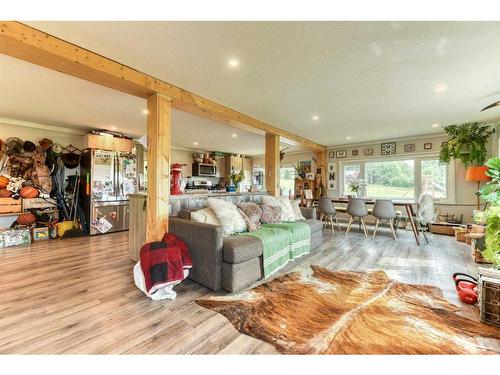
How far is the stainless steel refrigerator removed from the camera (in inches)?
190

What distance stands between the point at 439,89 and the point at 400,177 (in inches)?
141

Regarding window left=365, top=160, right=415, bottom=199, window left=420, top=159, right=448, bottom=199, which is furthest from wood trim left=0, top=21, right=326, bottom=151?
window left=420, top=159, right=448, bottom=199

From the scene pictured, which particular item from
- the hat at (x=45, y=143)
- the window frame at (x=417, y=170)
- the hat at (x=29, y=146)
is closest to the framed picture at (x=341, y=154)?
the window frame at (x=417, y=170)

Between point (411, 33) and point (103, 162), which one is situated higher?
point (411, 33)

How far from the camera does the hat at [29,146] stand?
445 centimetres

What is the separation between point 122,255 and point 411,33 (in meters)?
4.39

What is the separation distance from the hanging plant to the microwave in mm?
6351

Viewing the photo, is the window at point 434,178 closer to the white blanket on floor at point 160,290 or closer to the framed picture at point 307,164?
the framed picture at point 307,164

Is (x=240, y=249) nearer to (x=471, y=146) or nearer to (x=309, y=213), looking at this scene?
(x=309, y=213)

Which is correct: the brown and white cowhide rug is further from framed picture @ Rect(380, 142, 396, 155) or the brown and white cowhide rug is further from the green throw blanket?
framed picture @ Rect(380, 142, 396, 155)

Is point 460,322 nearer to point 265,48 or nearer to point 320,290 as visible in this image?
point 320,290

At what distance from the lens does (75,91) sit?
3051 mm
